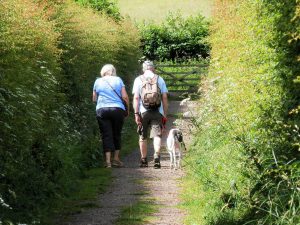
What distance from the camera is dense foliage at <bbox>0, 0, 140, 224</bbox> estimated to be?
318 inches

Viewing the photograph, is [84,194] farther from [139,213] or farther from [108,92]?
[108,92]

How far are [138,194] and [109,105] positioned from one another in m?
3.31

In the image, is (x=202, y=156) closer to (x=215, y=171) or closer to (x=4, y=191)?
(x=215, y=171)

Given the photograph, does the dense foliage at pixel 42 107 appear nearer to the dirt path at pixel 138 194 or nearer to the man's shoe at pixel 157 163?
the dirt path at pixel 138 194

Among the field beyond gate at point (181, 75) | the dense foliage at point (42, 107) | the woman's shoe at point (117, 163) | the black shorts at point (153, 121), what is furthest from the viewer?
the field beyond gate at point (181, 75)

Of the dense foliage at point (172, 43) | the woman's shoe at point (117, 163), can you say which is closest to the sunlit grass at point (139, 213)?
the woman's shoe at point (117, 163)

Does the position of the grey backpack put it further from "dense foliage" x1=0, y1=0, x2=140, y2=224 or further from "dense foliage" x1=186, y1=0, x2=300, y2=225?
"dense foliage" x1=186, y1=0, x2=300, y2=225

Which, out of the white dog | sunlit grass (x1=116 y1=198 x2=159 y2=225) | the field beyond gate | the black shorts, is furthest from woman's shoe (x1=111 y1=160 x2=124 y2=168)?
the field beyond gate

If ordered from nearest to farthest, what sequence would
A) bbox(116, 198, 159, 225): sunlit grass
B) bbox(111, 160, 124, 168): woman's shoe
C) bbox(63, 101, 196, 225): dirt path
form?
bbox(116, 198, 159, 225): sunlit grass
bbox(63, 101, 196, 225): dirt path
bbox(111, 160, 124, 168): woman's shoe

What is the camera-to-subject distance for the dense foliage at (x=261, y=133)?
7285mm

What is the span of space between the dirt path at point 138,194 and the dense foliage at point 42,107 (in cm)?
55

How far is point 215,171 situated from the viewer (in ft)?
30.5

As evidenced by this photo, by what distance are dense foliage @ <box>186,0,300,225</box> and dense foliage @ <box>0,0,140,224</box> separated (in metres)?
1.85

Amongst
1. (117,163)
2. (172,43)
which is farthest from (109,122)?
(172,43)
